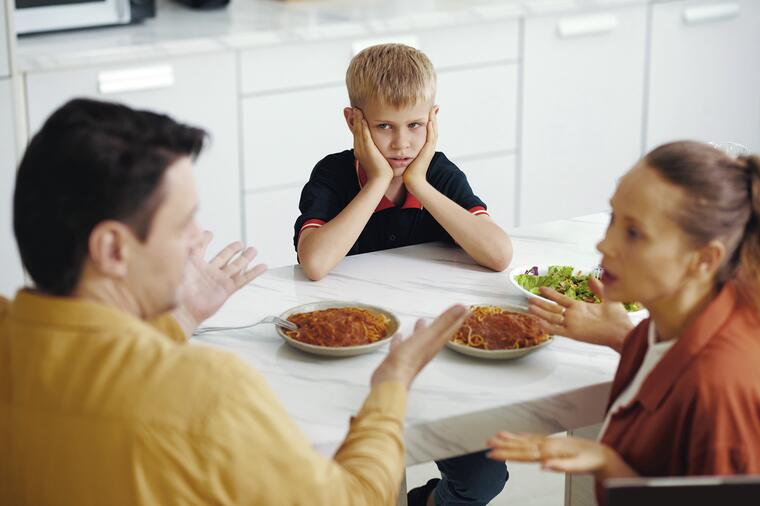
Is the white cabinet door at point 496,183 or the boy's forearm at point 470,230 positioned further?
the white cabinet door at point 496,183

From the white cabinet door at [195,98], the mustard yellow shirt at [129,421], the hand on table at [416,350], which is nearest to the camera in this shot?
the mustard yellow shirt at [129,421]

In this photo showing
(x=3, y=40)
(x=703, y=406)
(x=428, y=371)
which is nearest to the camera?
(x=703, y=406)

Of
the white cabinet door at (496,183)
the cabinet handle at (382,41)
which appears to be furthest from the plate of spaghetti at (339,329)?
the white cabinet door at (496,183)

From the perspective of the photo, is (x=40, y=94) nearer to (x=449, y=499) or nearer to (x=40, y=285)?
(x=449, y=499)

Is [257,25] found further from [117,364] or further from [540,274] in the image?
[117,364]

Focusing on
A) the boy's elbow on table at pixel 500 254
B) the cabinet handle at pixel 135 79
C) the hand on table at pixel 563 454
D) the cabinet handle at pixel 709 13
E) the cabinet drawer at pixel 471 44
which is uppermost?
the cabinet handle at pixel 709 13

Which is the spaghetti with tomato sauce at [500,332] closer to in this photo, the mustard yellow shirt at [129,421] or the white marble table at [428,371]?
the white marble table at [428,371]

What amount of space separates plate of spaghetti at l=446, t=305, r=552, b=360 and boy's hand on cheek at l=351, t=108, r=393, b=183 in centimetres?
46

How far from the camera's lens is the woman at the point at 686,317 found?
1.45m

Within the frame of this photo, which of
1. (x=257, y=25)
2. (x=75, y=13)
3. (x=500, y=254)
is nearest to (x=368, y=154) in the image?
(x=500, y=254)

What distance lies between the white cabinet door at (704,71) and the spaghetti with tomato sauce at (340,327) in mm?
2543

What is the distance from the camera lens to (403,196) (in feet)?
7.89

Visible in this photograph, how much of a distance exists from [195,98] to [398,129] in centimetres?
128

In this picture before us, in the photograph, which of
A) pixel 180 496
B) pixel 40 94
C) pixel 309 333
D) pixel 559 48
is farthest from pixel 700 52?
pixel 180 496
